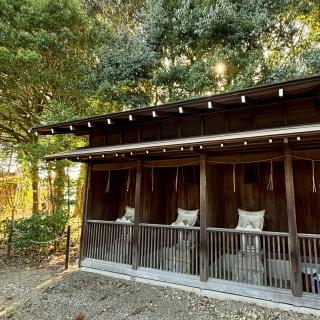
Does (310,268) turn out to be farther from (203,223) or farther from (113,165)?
(113,165)

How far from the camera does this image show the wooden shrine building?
4691 mm

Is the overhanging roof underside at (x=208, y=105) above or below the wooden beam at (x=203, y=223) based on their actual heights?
above

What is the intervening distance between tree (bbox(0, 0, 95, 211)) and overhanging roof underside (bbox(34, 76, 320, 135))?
2.55 m

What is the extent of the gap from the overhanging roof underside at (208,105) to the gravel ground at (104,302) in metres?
3.83

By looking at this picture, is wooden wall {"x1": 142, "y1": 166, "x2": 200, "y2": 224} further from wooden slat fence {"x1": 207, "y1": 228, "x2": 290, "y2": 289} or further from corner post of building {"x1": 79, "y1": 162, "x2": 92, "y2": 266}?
wooden slat fence {"x1": 207, "y1": 228, "x2": 290, "y2": 289}

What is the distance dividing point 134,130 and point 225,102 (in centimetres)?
270

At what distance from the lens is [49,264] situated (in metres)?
7.77

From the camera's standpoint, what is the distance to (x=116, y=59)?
11117 mm

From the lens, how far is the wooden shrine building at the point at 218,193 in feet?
15.4

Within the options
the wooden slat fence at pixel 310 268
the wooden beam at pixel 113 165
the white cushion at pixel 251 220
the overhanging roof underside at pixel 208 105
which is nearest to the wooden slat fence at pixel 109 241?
the wooden beam at pixel 113 165

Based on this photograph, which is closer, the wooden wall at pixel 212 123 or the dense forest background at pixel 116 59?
the wooden wall at pixel 212 123

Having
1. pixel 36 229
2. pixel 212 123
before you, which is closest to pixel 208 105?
pixel 212 123

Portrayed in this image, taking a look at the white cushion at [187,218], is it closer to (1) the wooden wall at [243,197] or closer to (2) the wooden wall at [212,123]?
(1) the wooden wall at [243,197]

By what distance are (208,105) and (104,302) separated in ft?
14.5
